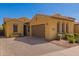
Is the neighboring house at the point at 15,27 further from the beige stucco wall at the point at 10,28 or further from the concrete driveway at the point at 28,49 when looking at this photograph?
the concrete driveway at the point at 28,49

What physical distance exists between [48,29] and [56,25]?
1.16 m

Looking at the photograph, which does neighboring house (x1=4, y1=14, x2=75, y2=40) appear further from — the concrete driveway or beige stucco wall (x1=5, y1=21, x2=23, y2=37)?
the concrete driveway

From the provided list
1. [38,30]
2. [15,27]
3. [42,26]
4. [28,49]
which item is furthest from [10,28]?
[28,49]

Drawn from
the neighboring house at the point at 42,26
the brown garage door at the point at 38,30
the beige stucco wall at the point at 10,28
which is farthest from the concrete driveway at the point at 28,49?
the beige stucco wall at the point at 10,28

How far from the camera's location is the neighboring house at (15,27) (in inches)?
817

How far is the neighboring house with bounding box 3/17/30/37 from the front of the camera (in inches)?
817

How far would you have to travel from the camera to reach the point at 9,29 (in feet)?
68.5

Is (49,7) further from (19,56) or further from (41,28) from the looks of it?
(19,56)

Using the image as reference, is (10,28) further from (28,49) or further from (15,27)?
(28,49)

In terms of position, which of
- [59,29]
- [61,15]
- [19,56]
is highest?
[61,15]

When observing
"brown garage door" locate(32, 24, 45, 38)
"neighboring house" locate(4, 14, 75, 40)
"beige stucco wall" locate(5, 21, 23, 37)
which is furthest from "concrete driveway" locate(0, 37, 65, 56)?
"beige stucco wall" locate(5, 21, 23, 37)

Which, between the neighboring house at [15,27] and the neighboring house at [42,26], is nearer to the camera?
the neighboring house at [42,26]

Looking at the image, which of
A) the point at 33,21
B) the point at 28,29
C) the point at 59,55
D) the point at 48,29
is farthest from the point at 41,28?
the point at 59,55

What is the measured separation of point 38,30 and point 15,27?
5.00 meters
